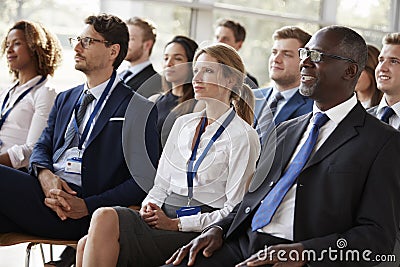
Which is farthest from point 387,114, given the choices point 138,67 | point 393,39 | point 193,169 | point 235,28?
point 235,28

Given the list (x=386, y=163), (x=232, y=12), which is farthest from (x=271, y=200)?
(x=232, y=12)

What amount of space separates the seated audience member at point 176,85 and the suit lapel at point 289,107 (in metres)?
0.52

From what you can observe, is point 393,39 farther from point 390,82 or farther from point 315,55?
point 315,55

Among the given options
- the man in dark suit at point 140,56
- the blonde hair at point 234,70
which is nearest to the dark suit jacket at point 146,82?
the man in dark suit at point 140,56

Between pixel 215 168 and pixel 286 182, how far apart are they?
43cm

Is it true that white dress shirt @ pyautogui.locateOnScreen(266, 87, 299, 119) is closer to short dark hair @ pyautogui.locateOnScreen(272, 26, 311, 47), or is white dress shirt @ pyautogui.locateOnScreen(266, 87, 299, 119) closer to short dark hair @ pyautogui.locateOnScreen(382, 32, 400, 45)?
short dark hair @ pyautogui.locateOnScreen(272, 26, 311, 47)

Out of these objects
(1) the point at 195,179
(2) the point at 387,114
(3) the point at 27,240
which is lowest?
(3) the point at 27,240

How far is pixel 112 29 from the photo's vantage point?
11.3ft

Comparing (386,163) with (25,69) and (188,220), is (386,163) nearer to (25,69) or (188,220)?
(188,220)

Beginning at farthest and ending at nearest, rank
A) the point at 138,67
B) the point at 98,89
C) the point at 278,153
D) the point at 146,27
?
the point at 146,27 → the point at 138,67 → the point at 98,89 → the point at 278,153

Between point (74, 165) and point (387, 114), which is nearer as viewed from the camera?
point (74, 165)

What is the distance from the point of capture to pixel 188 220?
2697mm

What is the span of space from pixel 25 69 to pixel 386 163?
8.40 feet

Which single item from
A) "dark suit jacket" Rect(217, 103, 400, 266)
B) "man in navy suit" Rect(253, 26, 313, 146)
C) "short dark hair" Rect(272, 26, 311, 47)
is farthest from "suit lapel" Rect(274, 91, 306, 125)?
"dark suit jacket" Rect(217, 103, 400, 266)
